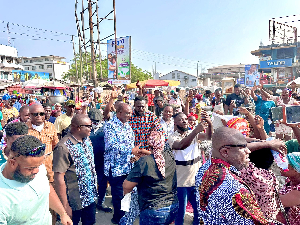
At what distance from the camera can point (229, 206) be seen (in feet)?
5.37

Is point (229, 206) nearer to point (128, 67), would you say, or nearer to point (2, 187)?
point (2, 187)

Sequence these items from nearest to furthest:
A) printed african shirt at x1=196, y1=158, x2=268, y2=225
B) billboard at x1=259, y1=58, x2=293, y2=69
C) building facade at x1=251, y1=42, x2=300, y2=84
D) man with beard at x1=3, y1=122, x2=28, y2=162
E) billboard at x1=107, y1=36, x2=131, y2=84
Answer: printed african shirt at x1=196, y1=158, x2=268, y2=225
man with beard at x1=3, y1=122, x2=28, y2=162
billboard at x1=107, y1=36, x2=131, y2=84
building facade at x1=251, y1=42, x2=300, y2=84
billboard at x1=259, y1=58, x2=293, y2=69

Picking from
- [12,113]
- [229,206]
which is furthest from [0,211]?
[12,113]

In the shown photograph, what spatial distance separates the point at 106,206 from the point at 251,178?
3.44 metres

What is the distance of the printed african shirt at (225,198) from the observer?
5.27 ft

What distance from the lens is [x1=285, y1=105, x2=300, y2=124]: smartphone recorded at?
Answer: 302 centimetres

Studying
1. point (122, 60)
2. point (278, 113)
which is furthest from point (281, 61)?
point (278, 113)

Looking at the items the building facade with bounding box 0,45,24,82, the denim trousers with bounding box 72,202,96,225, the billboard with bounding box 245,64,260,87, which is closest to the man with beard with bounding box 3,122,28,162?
the denim trousers with bounding box 72,202,96,225

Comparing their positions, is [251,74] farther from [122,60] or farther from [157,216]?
[157,216]

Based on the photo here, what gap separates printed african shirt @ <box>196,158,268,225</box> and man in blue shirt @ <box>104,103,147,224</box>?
77.4 inches

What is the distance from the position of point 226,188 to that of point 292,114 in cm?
189

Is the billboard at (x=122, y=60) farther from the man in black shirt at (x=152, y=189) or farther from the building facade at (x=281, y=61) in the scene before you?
the building facade at (x=281, y=61)

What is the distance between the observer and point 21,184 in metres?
1.94

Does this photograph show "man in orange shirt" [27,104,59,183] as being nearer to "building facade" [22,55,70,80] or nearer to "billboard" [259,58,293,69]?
"billboard" [259,58,293,69]
